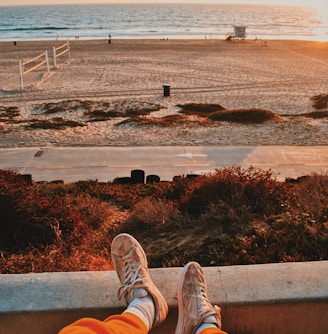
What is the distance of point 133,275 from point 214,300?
532mm

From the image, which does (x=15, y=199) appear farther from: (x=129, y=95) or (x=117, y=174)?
(x=129, y=95)

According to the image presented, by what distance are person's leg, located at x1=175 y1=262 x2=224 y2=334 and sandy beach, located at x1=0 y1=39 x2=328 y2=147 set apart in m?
9.24

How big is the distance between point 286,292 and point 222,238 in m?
1.41

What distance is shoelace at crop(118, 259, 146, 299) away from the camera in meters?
2.71

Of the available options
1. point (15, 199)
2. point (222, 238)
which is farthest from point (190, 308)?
point (15, 199)

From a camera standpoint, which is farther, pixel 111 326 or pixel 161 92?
pixel 161 92

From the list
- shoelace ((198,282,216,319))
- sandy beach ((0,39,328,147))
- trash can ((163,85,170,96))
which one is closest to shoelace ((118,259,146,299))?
shoelace ((198,282,216,319))

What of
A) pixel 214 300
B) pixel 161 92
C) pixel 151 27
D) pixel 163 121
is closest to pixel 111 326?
pixel 214 300

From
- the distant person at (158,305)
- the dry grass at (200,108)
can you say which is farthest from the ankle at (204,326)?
the dry grass at (200,108)

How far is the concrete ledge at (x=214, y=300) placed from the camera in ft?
8.48

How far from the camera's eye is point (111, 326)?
222cm

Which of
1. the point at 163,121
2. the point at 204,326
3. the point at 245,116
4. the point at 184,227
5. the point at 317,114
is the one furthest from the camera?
the point at 317,114

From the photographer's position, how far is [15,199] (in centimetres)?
472

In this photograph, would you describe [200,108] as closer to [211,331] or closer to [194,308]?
[194,308]
